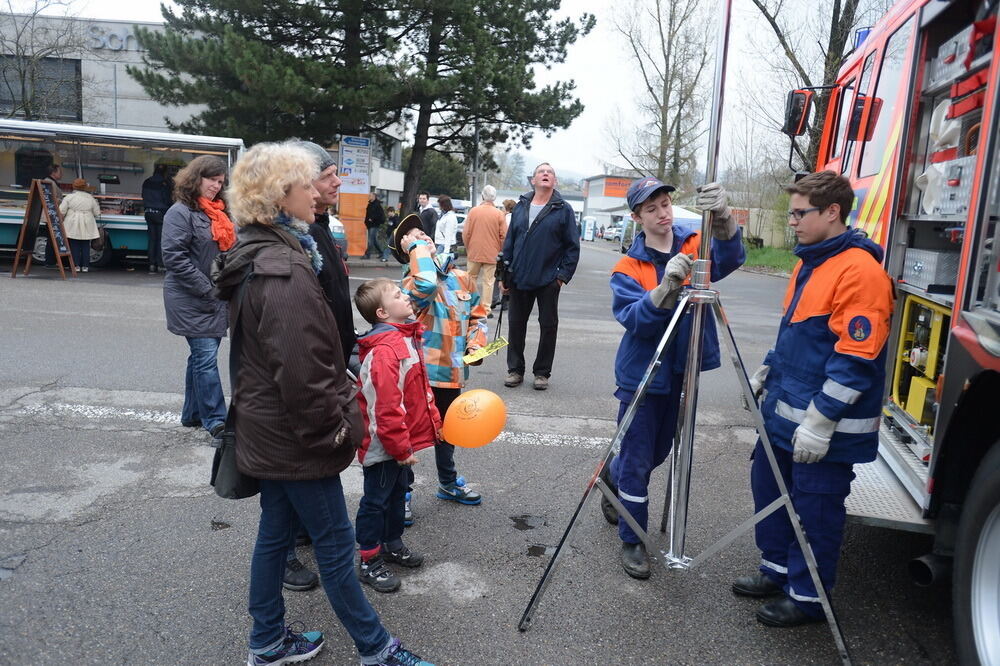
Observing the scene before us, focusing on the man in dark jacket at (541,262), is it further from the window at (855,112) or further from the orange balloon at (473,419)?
the orange balloon at (473,419)

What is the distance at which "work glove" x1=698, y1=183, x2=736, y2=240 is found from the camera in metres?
2.80

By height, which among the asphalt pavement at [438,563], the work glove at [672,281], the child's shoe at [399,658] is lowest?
the asphalt pavement at [438,563]

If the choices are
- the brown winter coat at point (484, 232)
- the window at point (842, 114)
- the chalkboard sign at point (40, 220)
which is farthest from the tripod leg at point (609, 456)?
the chalkboard sign at point (40, 220)

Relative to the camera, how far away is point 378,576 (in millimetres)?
3260

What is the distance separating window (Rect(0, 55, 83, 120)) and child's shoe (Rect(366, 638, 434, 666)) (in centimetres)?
2695

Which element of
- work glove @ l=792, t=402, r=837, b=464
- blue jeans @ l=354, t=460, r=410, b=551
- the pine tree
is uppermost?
the pine tree

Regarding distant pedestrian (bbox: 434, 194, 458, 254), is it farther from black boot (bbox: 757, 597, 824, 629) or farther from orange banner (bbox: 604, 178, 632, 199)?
orange banner (bbox: 604, 178, 632, 199)

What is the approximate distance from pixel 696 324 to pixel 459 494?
1.88 meters

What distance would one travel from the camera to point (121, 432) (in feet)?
16.8

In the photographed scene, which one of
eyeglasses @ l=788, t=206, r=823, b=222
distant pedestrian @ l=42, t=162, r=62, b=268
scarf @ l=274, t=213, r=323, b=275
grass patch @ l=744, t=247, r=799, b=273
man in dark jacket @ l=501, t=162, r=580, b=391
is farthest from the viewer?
grass patch @ l=744, t=247, r=799, b=273

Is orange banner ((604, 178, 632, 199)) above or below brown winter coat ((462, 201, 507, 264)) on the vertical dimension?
above

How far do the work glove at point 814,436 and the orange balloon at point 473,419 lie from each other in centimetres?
133

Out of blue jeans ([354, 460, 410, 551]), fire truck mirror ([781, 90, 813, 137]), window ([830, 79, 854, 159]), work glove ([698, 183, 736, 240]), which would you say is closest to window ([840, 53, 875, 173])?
window ([830, 79, 854, 159])

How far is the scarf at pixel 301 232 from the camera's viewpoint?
2.45m
